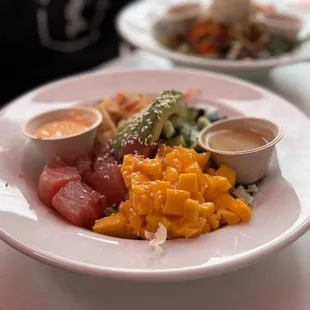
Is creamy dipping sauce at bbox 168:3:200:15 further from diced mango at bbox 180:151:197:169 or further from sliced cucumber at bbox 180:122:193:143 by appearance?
diced mango at bbox 180:151:197:169

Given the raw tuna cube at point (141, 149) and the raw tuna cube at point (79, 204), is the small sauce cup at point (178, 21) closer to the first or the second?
the raw tuna cube at point (141, 149)

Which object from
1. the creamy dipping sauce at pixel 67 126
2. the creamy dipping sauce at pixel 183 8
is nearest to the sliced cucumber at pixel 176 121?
the creamy dipping sauce at pixel 67 126

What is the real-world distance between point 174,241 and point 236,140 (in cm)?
37

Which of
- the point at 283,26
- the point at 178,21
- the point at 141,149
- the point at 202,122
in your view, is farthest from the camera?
the point at 178,21

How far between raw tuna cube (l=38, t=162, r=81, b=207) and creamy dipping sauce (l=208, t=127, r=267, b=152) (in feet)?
1.11

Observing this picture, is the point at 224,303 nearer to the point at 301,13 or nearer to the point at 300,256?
the point at 300,256

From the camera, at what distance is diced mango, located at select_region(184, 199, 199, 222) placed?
109cm

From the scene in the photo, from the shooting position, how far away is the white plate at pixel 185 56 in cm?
193

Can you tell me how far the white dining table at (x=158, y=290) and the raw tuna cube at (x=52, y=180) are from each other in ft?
0.50

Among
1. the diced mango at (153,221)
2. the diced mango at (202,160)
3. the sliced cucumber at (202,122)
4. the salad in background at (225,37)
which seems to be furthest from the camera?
the salad in background at (225,37)

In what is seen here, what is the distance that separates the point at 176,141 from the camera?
54.1 inches

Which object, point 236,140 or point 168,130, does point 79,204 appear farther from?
point 236,140

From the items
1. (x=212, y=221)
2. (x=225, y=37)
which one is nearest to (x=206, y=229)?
(x=212, y=221)

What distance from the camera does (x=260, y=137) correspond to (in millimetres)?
1357
